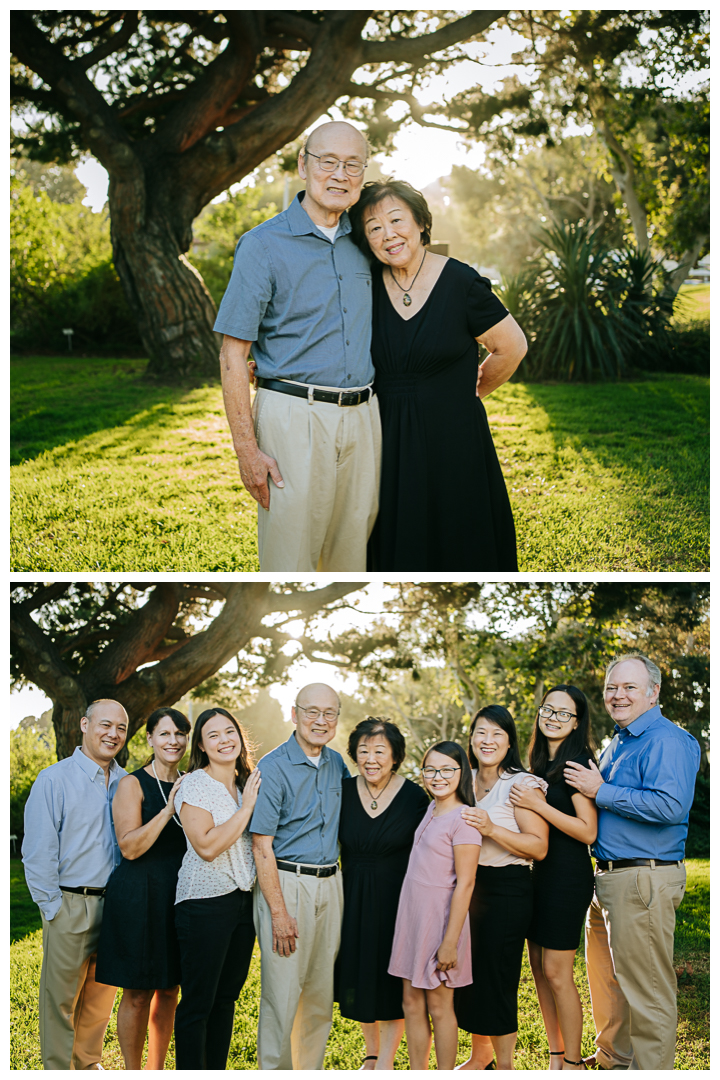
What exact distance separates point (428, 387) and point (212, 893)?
242 centimetres

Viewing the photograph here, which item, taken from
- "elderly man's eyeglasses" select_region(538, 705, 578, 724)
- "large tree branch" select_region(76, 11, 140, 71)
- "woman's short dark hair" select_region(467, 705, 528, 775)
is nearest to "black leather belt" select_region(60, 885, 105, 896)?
"woman's short dark hair" select_region(467, 705, 528, 775)

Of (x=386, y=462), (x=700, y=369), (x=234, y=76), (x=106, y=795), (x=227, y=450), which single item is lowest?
(x=106, y=795)

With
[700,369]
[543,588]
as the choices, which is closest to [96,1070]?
[543,588]

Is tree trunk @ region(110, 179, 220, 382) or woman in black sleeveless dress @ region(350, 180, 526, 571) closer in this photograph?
A: woman in black sleeveless dress @ region(350, 180, 526, 571)

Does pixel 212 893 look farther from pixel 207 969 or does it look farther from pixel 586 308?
pixel 586 308

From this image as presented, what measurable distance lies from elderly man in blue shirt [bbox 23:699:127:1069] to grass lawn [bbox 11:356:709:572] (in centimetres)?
229

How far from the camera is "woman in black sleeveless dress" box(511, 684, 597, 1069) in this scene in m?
3.62

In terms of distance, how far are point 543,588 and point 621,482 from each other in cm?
116

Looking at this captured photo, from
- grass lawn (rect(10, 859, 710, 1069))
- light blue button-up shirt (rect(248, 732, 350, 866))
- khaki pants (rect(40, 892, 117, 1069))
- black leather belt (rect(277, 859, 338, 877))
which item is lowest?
grass lawn (rect(10, 859, 710, 1069))

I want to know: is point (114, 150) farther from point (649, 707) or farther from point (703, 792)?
point (703, 792)

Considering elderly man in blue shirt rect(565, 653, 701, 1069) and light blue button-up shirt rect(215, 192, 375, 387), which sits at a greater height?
light blue button-up shirt rect(215, 192, 375, 387)

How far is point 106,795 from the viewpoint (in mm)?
3908

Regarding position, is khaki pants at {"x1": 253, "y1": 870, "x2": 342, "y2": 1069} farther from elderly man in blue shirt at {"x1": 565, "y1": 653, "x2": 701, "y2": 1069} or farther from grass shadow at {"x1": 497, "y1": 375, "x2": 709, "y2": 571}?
grass shadow at {"x1": 497, "y1": 375, "x2": 709, "y2": 571}

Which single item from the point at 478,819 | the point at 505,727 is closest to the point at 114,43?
the point at 505,727
